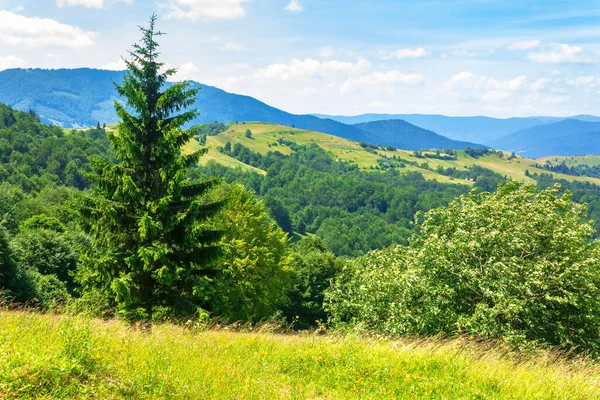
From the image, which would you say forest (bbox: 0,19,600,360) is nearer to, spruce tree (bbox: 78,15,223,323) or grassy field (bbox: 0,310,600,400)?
spruce tree (bbox: 78,15,223,323)

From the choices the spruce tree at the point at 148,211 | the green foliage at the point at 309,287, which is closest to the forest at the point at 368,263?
the spruce tree at the point at 148,211

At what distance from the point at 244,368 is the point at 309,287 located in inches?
1899

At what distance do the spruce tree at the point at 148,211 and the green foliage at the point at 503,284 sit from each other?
25.0 ft

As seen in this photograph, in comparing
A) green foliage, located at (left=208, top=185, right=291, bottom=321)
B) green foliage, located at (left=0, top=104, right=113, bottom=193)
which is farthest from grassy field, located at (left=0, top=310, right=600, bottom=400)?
green foliage, located at (left=0, top=104, right=113, bottom=193)

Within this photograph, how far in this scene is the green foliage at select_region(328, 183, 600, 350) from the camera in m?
14.1

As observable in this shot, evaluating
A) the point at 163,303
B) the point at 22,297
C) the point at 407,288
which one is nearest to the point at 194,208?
the point at 163,303

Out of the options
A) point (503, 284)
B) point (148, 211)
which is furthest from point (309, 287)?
point (503, 284)

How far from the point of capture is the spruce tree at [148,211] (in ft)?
52.6

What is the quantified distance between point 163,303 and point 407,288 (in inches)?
392

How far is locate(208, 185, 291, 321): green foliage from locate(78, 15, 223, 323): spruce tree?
938 cm

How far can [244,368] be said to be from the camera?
25.7 ft

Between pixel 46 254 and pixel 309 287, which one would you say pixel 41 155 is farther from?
pixel 309 287

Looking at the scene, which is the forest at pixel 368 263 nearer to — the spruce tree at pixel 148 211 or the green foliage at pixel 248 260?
the spruce tree at pixel 148 211

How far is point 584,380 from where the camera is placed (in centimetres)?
854
